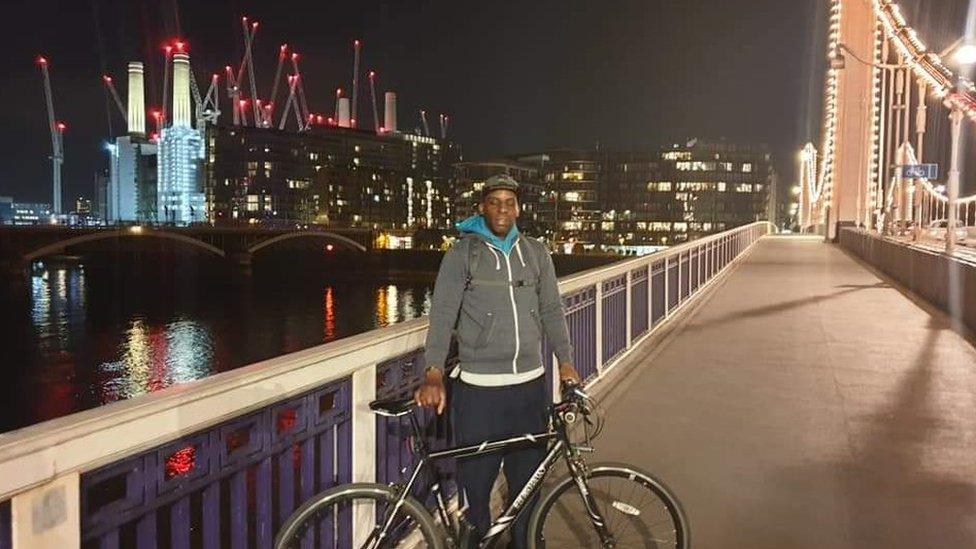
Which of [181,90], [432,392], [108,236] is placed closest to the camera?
[432,392]

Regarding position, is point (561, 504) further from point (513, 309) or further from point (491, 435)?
point (513, 309)

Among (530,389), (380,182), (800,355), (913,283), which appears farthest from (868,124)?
(380,182)

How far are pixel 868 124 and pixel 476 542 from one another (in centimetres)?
3921

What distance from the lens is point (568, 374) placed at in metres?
3.69

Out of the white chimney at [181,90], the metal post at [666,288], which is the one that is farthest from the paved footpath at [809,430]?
the white chimney at [181,90]

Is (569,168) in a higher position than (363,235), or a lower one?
higher

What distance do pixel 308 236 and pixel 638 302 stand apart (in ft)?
278

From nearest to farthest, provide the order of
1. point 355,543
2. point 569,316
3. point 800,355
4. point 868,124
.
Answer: point 355,543, point 569,316, point 800,355, point 868,124

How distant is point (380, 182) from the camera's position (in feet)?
476

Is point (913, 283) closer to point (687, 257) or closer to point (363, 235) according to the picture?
point (687, 257)

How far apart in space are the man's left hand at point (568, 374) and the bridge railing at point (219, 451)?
2.28 feet

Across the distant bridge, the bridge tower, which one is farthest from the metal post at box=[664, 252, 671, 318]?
the distant bridge

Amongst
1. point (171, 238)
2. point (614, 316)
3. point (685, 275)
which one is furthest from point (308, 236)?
point (614, 316)

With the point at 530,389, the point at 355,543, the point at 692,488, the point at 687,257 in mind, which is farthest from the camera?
the point at 687,257
